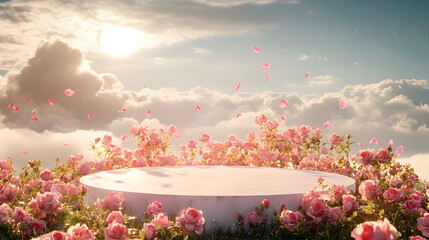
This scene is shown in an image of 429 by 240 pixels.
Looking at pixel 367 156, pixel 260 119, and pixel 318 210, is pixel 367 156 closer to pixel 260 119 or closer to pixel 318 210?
pixel 318 210

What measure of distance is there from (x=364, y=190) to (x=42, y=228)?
3.76 m

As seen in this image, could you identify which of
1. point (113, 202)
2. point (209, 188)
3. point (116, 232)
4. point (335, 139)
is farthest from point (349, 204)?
point (335, 139)

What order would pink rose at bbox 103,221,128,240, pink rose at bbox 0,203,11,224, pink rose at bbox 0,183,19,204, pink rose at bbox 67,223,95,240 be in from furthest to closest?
pink rose at bbox 0,183,19,204, pink rose at bbox 0,203,11,224, pink rose at bbox 103,221,128,240, pink rose at bbox 67,223,95,240

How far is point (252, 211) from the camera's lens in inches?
173

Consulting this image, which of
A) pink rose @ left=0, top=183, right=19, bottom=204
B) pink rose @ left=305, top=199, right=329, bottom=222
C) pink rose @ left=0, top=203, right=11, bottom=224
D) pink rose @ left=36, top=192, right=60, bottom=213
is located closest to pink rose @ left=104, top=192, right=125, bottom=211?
pink rose @ left=36, top=192, right=60, bottom=213

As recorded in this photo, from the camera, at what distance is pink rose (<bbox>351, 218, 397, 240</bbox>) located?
239 cm

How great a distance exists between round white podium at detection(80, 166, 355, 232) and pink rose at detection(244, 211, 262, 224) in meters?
0.10

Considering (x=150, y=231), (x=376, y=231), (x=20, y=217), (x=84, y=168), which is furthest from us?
(x=84, y=168)

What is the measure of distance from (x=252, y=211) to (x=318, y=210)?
2.51ft

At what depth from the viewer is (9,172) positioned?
6.64 metres

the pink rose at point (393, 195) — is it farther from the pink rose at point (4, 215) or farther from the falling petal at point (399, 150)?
the pink rose at point (4, 215)

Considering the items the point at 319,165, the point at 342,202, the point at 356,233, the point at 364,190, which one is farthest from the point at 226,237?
the point at 319,165

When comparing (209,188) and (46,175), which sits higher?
(46,175)

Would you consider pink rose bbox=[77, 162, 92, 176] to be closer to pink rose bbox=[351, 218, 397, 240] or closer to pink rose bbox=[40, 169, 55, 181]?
pink rose bbox=[40, 169, 55, 181]
